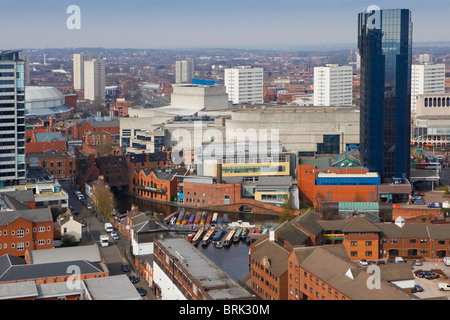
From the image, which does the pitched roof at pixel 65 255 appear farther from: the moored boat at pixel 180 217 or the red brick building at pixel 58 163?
the red brick building at pixel 58 163

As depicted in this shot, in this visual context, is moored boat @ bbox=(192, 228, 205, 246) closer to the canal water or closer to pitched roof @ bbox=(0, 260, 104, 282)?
the canal water

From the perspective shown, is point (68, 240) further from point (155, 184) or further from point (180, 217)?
point (155, 184)

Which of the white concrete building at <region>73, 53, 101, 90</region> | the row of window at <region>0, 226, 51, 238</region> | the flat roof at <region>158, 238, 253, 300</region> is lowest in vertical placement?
the row of window at <region>0, 226, 51, 238</region>

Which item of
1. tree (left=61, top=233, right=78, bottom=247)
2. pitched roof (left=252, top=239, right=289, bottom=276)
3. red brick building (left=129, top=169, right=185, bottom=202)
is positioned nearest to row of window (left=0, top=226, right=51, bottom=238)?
tree (left=61, top=233, right=78, bottom=247)

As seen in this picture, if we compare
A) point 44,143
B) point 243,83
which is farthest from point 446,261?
point 243,83

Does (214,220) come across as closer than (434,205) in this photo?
No

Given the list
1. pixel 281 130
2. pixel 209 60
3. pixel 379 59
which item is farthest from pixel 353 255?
pixel 209 60
